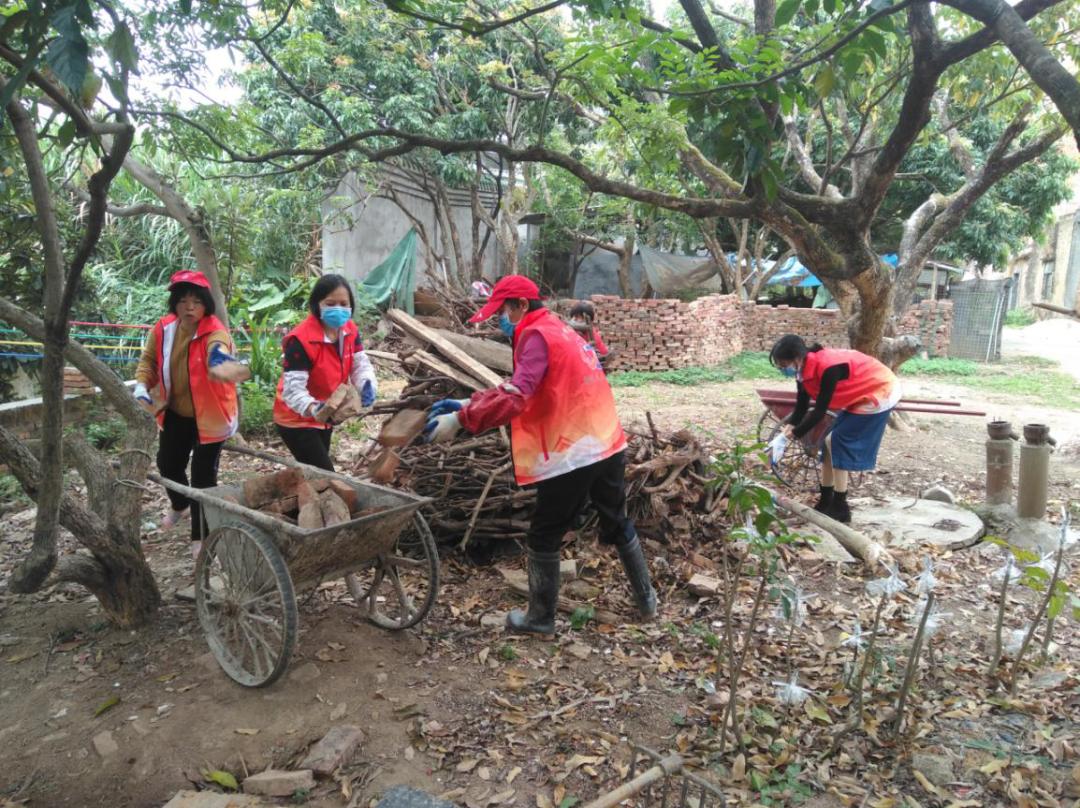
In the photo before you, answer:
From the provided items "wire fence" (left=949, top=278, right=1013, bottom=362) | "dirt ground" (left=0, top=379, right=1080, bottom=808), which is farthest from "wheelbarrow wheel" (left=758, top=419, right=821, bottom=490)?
"wire fence" (left=949, top=278, right=1013, bottom=362)

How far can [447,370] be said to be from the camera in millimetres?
5512

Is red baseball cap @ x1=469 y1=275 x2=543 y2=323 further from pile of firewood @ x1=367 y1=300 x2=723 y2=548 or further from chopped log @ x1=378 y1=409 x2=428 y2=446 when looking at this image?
pile of firewood @ x1=367 y1=300 x2=723 y2=548

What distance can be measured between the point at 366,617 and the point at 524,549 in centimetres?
114

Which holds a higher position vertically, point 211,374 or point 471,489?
point 211,374

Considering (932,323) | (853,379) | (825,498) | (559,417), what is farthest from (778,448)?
(932,323)

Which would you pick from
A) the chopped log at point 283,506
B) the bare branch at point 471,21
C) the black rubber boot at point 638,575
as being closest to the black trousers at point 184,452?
the chopped log at point 283,506

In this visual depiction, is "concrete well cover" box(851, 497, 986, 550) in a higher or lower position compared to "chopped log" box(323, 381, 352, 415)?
lower

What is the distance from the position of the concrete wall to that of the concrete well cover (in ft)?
34.2

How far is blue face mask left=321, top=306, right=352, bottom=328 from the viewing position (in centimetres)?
383

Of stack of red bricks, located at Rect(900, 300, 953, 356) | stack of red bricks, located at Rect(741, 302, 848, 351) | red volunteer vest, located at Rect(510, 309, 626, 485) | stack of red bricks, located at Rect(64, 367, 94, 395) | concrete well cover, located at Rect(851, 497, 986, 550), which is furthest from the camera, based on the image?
stack of red bricks, located at Rect(741, 302, 848, 351)

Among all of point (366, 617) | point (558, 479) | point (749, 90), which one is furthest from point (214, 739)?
point (749, 90)

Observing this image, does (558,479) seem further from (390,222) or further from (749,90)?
(390,222)

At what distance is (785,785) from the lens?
2.53 m

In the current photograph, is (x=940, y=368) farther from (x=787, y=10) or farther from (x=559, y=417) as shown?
(x=559, y=417)
